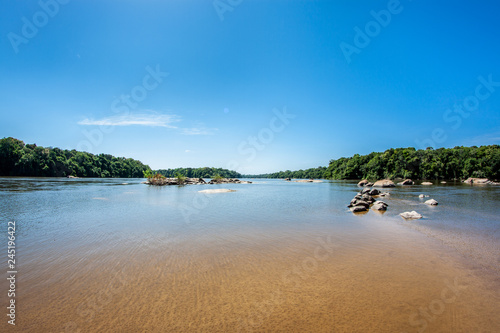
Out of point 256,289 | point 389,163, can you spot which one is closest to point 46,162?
point 256,289

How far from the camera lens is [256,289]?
4953mm

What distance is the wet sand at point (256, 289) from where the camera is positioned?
3.77 m

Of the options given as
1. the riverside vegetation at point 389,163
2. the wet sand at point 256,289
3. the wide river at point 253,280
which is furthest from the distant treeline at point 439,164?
the wet sand at point 256,289

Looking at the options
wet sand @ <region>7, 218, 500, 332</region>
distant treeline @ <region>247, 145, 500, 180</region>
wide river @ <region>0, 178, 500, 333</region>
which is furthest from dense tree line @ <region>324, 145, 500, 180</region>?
wet sand @ <region>7, 218, 500, 332</region>

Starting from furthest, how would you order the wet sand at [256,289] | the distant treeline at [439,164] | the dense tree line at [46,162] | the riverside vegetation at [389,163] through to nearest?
the dense tree line at [46,162], the riverside vegetation at [389,163], the distant treeline at [439,164], the wet sand at [256,289]

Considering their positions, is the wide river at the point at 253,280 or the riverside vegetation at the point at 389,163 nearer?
the wide river at the point at 253,280

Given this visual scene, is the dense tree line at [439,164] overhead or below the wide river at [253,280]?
overhead

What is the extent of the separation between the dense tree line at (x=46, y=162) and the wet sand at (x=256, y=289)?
119715 millimetres

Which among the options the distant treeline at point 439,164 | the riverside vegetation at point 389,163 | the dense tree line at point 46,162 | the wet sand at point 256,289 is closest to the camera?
the wet sand at point 256,289

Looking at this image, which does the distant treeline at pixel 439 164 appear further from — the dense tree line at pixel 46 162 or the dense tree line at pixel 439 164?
the dense tree line at pixel 46 162

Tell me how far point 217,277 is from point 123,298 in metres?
2.04

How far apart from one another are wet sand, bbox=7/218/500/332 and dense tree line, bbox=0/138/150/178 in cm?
11971

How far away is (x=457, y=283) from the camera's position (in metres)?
5.25

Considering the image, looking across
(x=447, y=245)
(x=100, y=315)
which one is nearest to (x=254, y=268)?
(x=100, y=315)
